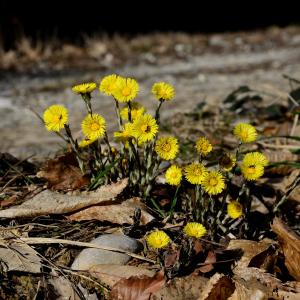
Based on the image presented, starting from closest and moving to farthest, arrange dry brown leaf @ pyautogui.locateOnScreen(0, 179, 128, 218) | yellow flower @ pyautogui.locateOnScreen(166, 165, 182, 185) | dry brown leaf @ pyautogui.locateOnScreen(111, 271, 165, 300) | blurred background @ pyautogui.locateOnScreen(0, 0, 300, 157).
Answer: dry brown leaf @ pyautogui.locateOnScreen(111, 271, 165, 300), yellow flower @ pyautogui.locateOnScreen(166, 165, 182, 185), dry brown leaf @ pyautogui.locateOnScreen(0, 179, 128, 218), blurred background @ pyautogui.locateOnScreen(0, 0, 300, 157)

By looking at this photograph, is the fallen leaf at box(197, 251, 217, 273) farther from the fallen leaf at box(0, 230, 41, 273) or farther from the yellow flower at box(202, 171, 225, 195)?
the fallen leaf at box(0, 230, 41, 273)

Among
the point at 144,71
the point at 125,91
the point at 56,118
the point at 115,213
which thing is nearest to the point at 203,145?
the point at 125,91

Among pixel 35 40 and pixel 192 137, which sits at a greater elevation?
pixel 192 137

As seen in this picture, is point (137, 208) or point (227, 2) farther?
point (227, 2)

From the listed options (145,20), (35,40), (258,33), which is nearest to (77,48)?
(35,40)

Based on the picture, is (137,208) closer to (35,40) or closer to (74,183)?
(74,183)

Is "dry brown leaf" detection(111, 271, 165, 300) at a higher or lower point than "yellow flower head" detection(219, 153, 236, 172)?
lower

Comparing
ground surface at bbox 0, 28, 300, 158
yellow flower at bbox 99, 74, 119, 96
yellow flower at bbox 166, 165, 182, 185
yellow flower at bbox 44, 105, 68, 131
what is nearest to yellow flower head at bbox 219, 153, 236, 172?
yellow flower at bbox 166, 165, 182, 185
